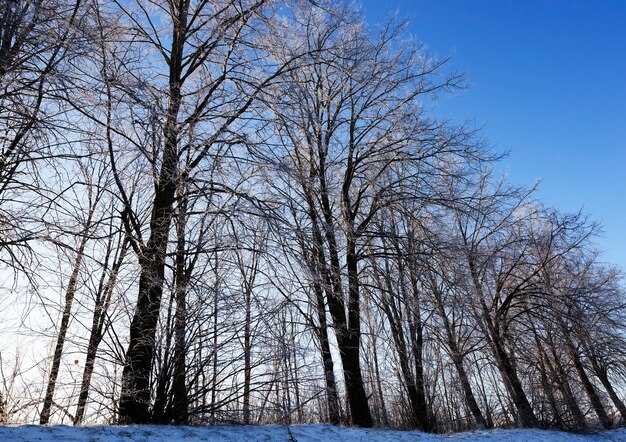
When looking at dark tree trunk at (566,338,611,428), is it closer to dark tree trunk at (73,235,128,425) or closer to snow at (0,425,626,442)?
snow at (0,425,626,442)

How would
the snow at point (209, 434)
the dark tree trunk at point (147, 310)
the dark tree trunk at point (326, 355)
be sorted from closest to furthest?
1. the snow at point (209, 434)
2. the dark tree trunk at point (147, 310)
3. the dark tree trunk at point (326, 355)

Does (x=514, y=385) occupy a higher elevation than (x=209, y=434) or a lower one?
higher

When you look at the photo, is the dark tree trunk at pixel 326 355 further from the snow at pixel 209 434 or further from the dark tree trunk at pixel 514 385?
the dark tree trunk at pixel 514 385

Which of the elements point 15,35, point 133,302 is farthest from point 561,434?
point 15,35

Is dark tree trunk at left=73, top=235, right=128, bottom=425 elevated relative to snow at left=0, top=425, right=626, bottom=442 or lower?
elevated

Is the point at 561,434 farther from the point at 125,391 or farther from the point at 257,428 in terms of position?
the point at 125,391

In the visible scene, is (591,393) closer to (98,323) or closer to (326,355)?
(326,355)

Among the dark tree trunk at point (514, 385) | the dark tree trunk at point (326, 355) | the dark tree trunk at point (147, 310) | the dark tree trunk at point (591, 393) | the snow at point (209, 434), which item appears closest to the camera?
the snow at point (209, 434)

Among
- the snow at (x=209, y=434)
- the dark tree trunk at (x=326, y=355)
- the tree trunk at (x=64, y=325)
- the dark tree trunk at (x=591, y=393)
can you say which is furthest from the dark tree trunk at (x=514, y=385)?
the tree trunk at (x=64, y=325)

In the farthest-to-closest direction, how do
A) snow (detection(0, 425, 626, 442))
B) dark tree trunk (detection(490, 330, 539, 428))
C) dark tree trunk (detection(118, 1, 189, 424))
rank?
dark tree trunk (detection(490, 330, 539, 428)) → dark tree trunk (detection(118, 1, 189, 424)) → snow (detection(0, 425, 626, 442))

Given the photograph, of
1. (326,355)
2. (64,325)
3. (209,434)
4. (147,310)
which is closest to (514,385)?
(326,355)

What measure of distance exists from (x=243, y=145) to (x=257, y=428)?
367 cm

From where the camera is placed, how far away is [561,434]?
10.2 meters

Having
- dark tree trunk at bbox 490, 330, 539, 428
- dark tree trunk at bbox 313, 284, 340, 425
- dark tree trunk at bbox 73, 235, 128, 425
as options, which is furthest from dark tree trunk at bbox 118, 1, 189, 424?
dark tree trunk at bbox 490, 330, 539, 428
